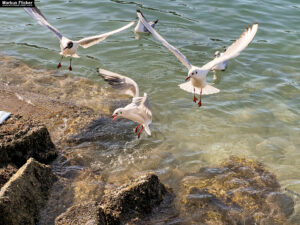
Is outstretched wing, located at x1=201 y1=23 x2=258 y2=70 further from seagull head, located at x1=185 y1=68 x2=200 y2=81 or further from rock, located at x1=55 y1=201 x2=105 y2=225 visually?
rock, located at x1=55 y1=201 x2=105 y2=225

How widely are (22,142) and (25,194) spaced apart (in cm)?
112

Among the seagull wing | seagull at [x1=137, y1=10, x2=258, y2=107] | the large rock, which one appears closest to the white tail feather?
seagull at [x1=137, y1=10, x2=258, y2=107]

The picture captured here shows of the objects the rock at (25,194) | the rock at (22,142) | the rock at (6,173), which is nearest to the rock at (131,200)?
the rock at (25,194)

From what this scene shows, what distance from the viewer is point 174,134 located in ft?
22.6

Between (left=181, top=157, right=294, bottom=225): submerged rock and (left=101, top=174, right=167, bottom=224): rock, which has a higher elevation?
(left=101, top=174, right=167, bottom=224): rock

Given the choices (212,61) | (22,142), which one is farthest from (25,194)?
(212,61)

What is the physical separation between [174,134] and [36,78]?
4.07 meters

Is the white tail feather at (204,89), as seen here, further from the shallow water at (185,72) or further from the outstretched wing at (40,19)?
the outstretched wing at (40,19)

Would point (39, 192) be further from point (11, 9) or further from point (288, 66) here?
point (11, 9)

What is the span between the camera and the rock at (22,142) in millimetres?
4930

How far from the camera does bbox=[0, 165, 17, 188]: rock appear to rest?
4.45 metres

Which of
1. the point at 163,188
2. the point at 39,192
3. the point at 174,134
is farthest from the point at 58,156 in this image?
the point at 174,134

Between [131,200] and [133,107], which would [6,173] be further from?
[133,107]

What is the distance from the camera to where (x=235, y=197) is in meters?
5.20
